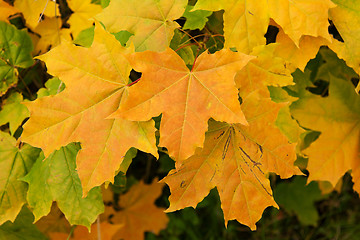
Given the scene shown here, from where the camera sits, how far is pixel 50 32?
3.96 feet

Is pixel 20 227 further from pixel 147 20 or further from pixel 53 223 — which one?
pixel 147 20

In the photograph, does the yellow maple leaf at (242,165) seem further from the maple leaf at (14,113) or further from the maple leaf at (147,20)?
the maple leaf at (14,113)

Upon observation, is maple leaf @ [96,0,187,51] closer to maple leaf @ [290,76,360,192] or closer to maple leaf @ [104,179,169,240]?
maple leaf @ [290,76,360,192]

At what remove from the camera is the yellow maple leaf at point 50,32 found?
3.93ft

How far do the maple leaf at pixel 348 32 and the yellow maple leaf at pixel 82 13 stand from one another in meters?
0.71

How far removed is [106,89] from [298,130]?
541mm

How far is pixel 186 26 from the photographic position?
97cm

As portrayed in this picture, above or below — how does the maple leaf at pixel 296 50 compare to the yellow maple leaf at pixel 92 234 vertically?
above

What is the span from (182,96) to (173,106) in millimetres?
33

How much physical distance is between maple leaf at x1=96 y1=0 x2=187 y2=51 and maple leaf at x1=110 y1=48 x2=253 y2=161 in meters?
0.10

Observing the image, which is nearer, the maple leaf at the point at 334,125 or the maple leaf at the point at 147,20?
the maple leaf at the point at 147,20

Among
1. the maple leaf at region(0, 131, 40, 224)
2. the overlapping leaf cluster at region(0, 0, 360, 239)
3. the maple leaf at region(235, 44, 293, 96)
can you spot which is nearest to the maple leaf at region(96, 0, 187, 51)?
the overlapping leaf cluster at region(0, 0, 360, 239)

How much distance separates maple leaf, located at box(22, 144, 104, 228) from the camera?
1025 mm

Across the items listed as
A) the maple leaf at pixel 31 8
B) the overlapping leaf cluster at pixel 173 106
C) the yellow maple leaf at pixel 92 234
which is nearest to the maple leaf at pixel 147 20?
the overlapping leaf cluster at pixel 173 106
